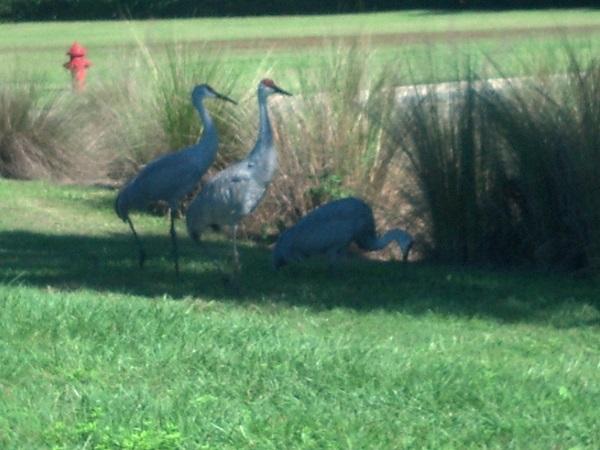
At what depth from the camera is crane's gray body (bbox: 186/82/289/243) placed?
10.5m

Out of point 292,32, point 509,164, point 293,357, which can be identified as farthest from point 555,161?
point 292,32

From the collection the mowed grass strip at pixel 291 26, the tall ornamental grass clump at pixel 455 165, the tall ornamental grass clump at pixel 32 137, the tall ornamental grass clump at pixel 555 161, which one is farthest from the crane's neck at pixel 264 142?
the mowed grass strip at pixel 291 26

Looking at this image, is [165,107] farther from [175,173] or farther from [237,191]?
[237,191]

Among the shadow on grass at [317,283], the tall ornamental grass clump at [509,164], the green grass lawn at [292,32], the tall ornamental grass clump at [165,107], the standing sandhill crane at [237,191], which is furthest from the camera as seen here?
the green grass lawn at [292,32]

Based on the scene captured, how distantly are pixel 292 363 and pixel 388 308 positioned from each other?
106 inches

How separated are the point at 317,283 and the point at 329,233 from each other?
1.45 feet

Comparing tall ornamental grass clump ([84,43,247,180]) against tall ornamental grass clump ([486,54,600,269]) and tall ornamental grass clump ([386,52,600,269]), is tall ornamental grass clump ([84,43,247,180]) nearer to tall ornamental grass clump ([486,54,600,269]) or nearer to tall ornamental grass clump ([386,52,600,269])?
tall ornamental grass clump ([386,52,600,269])

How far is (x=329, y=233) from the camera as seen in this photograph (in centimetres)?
1073

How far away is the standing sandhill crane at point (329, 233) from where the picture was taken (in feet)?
35.1

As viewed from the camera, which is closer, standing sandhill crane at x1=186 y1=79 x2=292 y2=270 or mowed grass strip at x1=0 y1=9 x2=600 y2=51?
standing sandhill crane at x1=186 y1=79 x2=292 y2=270

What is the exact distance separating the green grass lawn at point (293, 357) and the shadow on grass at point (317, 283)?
2 cm

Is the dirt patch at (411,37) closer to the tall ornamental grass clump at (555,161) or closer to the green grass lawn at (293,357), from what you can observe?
the tall ornamental grass clump at (555,161)

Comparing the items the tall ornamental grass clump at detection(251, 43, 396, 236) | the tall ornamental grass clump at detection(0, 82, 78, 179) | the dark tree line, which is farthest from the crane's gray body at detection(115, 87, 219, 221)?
the dark tree line

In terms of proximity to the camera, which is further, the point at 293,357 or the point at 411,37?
the point at 411,37
